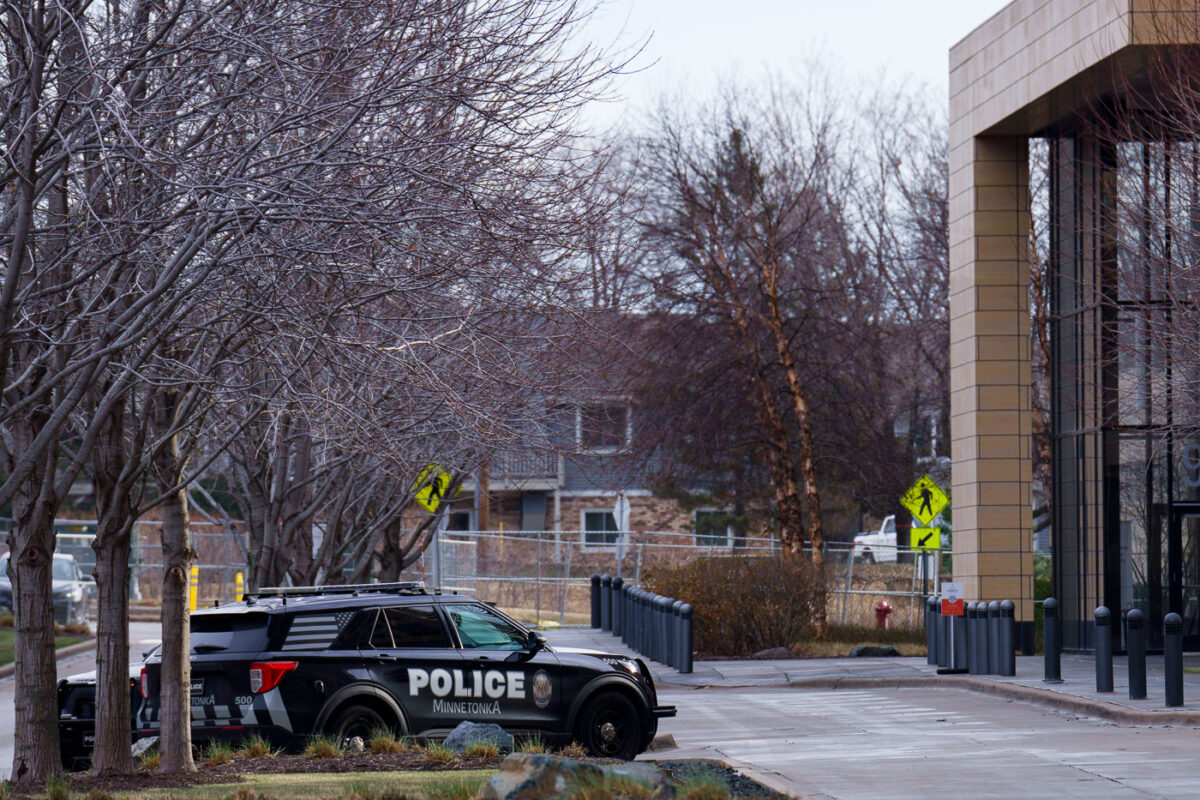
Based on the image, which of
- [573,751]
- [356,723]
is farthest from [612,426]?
[573,751]

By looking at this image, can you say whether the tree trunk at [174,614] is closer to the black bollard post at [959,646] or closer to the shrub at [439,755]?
the shrub at [439,755]

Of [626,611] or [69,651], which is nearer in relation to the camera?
[626,611]

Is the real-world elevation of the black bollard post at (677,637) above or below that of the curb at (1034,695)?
above

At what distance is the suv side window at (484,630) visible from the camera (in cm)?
1402

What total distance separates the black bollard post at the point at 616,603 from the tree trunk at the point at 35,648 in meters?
17.8

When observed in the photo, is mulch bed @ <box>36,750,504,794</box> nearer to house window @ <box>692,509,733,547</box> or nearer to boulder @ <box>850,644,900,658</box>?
boulder @ <box>850,644,900,658</box>

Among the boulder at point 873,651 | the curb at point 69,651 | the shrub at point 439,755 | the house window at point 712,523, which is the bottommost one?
the curb at point 69,651

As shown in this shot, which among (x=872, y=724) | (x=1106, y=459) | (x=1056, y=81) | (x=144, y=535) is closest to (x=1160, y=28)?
→ (x=1056, y=81)

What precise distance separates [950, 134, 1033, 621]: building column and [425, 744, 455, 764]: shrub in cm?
1445

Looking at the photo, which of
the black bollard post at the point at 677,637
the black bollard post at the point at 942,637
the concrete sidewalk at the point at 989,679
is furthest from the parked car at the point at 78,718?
the black bollard post at the point at 942,637

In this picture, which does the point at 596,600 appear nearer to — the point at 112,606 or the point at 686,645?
the point at 686,645

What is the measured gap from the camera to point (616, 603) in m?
28.5

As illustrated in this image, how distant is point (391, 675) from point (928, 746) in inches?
190

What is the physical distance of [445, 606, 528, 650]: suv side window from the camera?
46.0 feet
